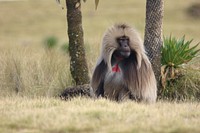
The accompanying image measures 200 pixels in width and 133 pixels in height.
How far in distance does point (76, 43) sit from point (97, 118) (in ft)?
16.3

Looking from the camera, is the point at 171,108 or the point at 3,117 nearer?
Result: the point at 3,117

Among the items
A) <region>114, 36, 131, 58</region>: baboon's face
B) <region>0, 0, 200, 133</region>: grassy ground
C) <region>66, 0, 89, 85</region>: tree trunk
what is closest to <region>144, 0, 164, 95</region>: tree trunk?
<region>66, 0, 89, 85</region>: tree trunk

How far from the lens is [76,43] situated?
13422 millimetres

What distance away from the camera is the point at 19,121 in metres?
8.52

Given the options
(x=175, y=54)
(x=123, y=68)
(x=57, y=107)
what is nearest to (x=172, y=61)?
(x=175, y=54)

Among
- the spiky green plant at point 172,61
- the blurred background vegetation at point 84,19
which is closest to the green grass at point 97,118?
the spiky green plant at point 172,61

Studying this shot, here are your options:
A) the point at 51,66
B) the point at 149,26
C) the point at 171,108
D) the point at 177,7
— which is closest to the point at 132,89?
the point at 171,108

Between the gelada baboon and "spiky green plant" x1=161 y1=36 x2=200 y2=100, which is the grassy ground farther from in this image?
"spiky green plant" x1=161 y1=36 x2=200 y2=100

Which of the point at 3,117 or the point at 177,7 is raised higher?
the point at 3,117

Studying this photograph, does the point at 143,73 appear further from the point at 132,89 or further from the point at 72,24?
the point at 72,24

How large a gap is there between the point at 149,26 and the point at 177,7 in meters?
45.0

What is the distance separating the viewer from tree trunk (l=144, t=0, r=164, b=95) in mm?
12758

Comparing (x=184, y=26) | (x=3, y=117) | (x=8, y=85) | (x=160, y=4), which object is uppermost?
(x=160, y=4)

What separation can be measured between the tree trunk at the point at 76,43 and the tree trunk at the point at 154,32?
1.51 meters
